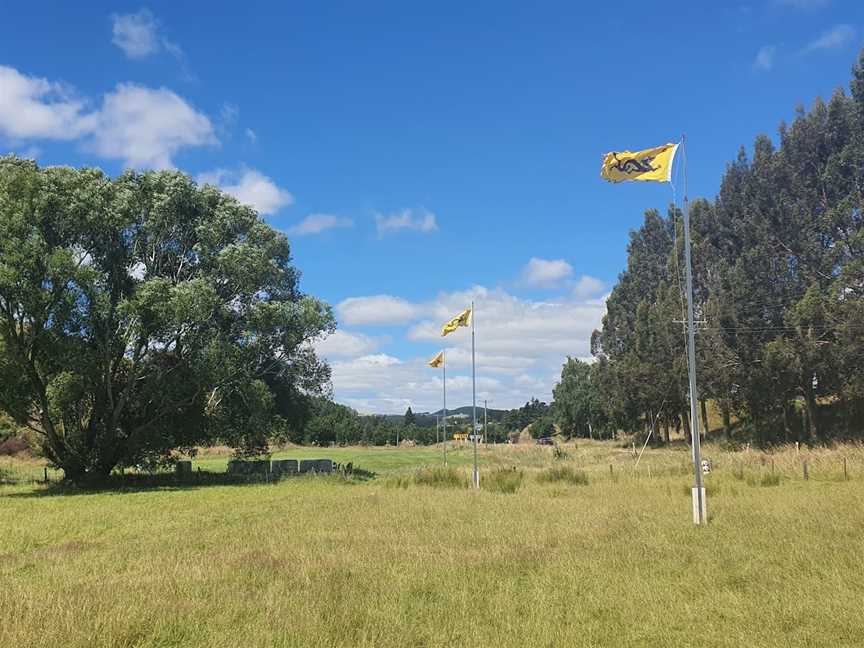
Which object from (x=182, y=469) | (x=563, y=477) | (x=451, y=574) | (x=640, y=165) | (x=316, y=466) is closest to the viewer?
(x=451, y=574)

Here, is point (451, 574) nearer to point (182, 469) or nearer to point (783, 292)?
point (182, 469)

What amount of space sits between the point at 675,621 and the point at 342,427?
13690cm

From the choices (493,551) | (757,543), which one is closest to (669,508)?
(757,543)

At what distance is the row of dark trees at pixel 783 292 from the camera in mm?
42000

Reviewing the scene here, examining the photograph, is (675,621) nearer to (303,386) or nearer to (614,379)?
(303,386)

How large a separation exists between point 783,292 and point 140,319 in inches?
1576

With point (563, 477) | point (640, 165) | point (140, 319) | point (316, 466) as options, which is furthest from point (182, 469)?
point (640, 165)

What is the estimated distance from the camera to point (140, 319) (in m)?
33.8

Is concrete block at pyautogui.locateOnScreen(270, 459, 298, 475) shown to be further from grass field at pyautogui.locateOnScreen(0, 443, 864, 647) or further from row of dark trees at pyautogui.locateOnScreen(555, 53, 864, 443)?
row of dark trees at pyautogui.locateOnScreen(555, 53, 864, 443)

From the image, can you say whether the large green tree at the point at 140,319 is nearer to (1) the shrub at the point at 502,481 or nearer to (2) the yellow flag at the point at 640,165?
(1) the shrub at the point at 502,481

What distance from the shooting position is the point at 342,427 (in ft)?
468

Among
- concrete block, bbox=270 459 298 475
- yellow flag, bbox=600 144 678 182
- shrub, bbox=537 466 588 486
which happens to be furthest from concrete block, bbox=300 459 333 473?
yellow flag, bbox=600 144 678 182

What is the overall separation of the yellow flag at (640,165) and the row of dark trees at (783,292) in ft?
60.4

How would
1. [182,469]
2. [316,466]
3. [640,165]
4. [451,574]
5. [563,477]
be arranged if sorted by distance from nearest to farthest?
[451,574], [640,165], [563,477], [182,469], [316,466]
